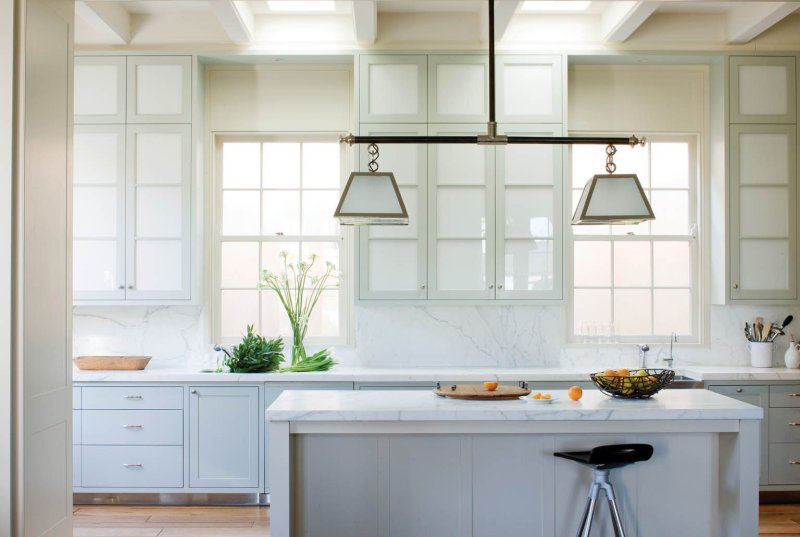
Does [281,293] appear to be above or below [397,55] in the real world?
below

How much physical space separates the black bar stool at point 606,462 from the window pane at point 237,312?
2870mm

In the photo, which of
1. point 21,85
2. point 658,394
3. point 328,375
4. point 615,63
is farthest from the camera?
point 615,63

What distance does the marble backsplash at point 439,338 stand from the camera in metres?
4.90

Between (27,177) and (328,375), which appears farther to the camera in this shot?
(328,375)

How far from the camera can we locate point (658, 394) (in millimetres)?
3305

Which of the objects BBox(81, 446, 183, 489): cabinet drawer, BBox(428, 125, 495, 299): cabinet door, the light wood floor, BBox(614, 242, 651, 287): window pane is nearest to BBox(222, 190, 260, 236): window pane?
BBox(428, 125, 495, 299): cabinet door

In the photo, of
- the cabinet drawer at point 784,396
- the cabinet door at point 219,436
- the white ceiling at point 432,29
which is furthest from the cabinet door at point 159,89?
the cabinet drawer at point 784,396

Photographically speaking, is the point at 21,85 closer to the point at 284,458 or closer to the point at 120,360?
the point at 284,458

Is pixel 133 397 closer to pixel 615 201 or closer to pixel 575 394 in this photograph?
pixel 575 394

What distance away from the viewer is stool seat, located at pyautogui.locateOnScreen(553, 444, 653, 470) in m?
2.73

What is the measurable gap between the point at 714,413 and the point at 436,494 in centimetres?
127

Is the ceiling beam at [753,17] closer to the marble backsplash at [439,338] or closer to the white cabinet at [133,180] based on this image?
the marble backsplash at [439,338]

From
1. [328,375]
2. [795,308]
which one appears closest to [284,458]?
[328,375]

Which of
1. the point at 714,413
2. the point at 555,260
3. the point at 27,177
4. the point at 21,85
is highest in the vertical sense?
the point at 21,85
